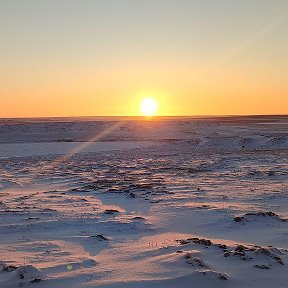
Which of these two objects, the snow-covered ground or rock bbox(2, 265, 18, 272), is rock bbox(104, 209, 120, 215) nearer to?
the snow-covered ground

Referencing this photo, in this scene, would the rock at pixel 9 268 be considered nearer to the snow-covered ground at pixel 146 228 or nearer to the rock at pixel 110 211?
the snow-covered ground at pixel 146 228

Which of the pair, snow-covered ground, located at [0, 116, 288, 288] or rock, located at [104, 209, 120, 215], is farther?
rock, located at [104, 209, 120, 215]

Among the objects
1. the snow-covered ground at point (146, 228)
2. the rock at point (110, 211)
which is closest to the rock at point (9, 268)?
the snow-covered ground at point (146, 228)

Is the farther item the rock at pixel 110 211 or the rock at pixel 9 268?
the rock at pixel 110 211

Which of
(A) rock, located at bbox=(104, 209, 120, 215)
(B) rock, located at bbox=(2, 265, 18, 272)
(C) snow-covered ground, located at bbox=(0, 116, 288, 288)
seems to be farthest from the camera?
(A) rock, located at bbox=(104, 209, 120, 215)

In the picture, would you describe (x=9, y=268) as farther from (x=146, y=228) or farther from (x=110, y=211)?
(x=110, y=211)

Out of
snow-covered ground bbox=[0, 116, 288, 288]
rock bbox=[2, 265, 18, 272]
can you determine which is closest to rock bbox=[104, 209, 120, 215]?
snow-covered ground bbox=[0, 116, 288, 288]

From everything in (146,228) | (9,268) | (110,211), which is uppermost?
(110,211)

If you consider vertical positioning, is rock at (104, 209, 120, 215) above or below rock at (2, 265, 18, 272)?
above

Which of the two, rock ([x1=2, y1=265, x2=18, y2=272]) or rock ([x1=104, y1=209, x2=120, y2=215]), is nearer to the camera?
rock ([x1=2, y1=265, x2=18, y2=272])

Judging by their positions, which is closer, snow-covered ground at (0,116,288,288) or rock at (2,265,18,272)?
snow-covered ground at (0,116,288,288)

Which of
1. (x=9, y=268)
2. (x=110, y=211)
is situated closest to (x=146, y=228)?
(x=110, y=211)

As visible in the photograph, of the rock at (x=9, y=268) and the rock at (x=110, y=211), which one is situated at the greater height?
the rock at (x=110, y=211)

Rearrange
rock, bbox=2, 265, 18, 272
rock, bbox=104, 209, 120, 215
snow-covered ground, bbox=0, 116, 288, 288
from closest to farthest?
1. snow-covered ground, bbox=0, 116, 288, 288
2. rock, bbox=2, 265, 18, 272
3. rock, bbox=104, 209, 120, 215
